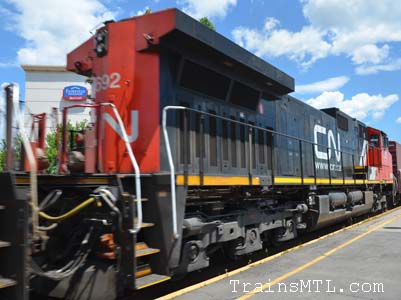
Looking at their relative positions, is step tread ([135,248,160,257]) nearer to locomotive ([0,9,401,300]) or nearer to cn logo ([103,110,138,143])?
locomotive ([0,9,401,300])

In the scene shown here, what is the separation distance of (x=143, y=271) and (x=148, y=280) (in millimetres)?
130

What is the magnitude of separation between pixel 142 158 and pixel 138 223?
4.69ft

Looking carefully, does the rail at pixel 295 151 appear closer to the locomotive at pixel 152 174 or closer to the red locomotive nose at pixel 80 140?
the locomotive at pixel 152 174

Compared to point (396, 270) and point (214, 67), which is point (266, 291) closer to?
point (396, 270)

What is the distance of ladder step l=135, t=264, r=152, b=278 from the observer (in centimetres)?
466

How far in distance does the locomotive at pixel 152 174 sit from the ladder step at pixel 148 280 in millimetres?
30

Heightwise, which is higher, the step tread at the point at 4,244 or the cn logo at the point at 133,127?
the cn logo at the point at 133,127

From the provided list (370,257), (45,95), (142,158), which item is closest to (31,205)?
(142,158)

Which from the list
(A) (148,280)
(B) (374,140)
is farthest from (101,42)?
(B) (374,140)

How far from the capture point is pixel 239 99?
294 inches

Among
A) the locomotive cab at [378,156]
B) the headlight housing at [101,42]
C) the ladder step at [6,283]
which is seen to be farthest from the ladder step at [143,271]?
the locomotive cab at [378,156]

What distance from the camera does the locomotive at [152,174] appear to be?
167 inches

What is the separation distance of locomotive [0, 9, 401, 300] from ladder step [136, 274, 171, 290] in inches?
1.2

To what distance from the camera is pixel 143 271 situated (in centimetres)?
477
